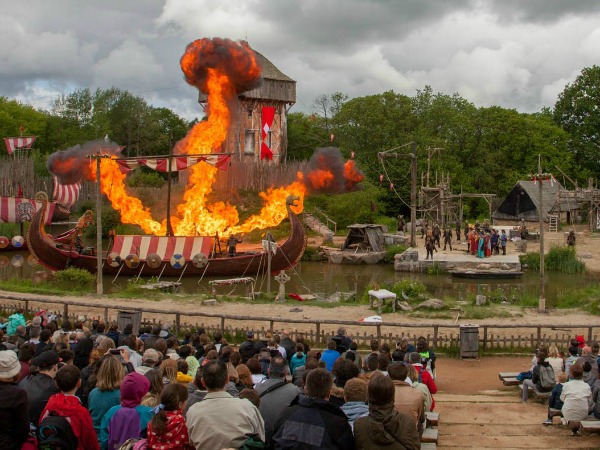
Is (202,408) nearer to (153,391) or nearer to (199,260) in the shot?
(153,391)

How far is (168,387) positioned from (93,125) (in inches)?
2733

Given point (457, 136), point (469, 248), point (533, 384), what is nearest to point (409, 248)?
point (469, 248)

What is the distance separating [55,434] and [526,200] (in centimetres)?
5012

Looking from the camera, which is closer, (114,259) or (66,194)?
(114,259)

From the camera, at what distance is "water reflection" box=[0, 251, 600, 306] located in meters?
28.6

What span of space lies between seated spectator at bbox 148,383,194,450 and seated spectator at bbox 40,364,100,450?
671 millimetres

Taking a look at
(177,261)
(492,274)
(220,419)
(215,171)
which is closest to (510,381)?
(220,419)

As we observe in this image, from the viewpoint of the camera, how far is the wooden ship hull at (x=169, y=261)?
103 ft

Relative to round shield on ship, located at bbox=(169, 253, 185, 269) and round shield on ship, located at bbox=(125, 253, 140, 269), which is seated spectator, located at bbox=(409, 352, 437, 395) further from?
round shield on ship, located at bbox=(125, 253, 140, 269)

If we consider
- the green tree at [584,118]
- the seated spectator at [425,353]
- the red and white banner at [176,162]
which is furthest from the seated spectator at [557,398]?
the green tree at [584,118]

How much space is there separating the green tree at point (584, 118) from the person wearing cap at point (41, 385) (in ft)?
193

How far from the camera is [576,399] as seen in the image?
9.06 m

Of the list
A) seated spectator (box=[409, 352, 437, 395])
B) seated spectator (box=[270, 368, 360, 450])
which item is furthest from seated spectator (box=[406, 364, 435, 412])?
seated spectator (box=[270, 368, 360, 450])

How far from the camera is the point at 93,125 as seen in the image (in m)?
71.2
